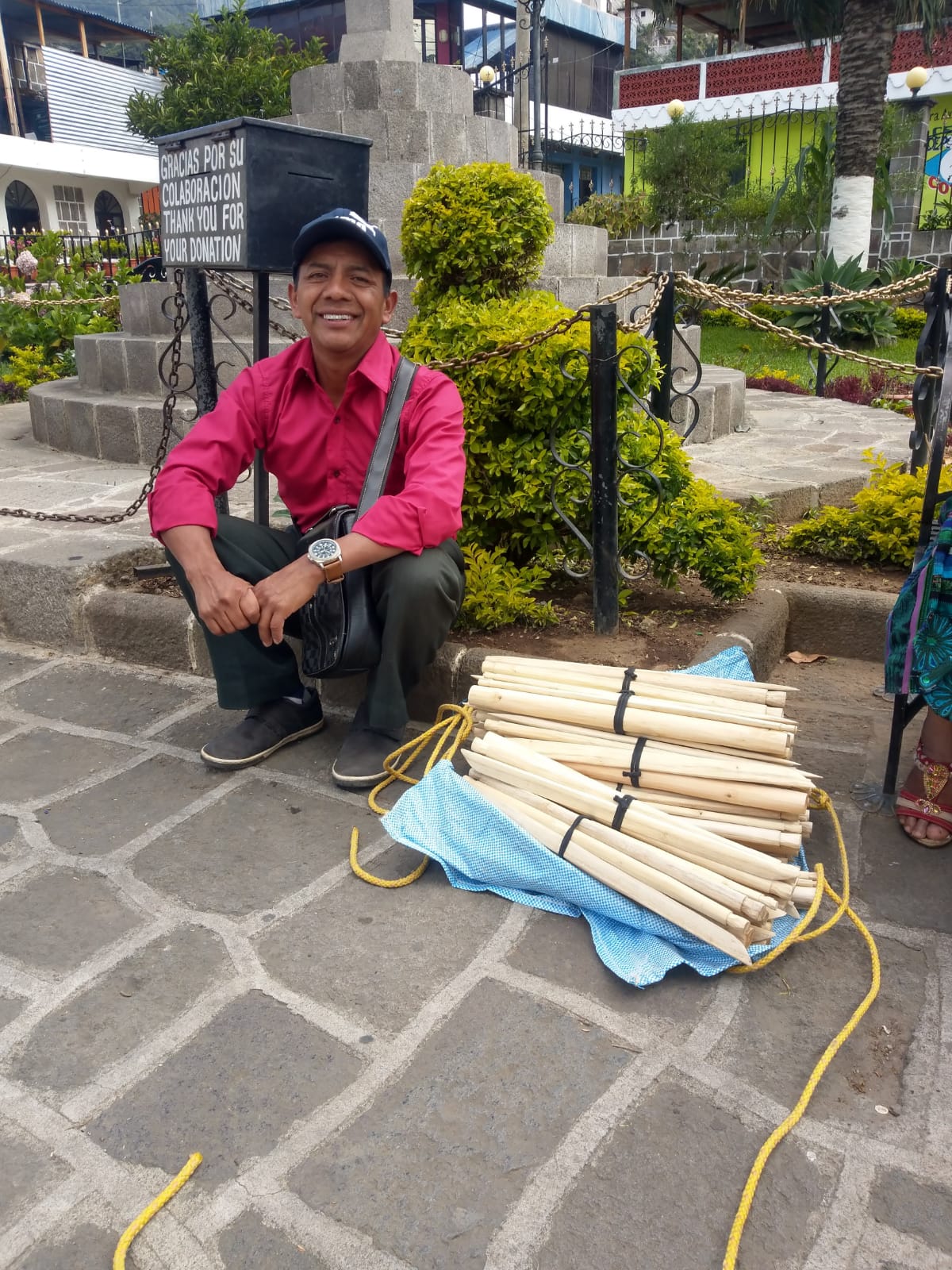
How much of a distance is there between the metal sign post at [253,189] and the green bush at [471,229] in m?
0.34

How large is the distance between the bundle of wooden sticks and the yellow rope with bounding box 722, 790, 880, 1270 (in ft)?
0.19

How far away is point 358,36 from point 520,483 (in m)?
6.46

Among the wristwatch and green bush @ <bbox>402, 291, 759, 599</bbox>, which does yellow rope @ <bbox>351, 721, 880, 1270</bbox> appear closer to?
the wristwatch

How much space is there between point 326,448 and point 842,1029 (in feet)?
6.74

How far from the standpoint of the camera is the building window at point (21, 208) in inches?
1166

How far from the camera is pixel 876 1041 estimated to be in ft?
6.29

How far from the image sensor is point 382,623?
283 cm

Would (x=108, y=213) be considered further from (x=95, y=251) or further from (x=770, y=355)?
(x=770, y=355)

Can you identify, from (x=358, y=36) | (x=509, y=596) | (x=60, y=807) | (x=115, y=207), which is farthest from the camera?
(x=115, y=207)

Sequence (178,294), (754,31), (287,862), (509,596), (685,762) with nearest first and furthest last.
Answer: (685,762), (287,862), (509,596), (178,294), (754,31)

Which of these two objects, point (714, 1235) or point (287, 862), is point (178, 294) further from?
point (714, 1235)

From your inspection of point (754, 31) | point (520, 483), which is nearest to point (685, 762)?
point (520, 483)

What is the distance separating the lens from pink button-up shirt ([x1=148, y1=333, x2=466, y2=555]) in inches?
107

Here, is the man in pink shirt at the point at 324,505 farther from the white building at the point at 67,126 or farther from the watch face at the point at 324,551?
the white building at the point at 67,126
